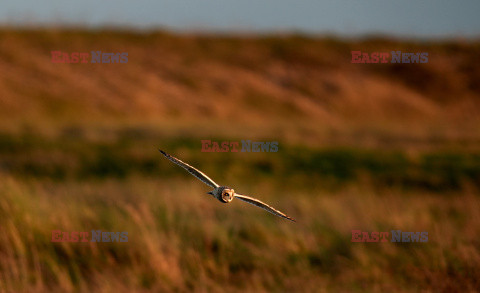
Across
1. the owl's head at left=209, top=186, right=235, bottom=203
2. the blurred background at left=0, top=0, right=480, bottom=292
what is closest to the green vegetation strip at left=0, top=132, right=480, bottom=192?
the blurred background at left=0, top=0, right=480, bottom=292

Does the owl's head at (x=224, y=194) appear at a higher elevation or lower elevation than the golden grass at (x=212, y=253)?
higher

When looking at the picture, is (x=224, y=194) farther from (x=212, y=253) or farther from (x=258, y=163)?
(x=258, y=163)

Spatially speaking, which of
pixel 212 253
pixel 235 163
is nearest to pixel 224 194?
pixel 212 253

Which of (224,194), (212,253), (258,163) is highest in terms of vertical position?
(258,163)

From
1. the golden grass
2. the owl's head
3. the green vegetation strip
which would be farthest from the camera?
the green vegetation strip

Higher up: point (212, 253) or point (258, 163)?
point (258, 163)

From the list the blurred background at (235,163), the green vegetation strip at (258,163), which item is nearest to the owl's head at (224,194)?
the blurred background at (235,163)

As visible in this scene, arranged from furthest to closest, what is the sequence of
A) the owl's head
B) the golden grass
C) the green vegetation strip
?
the green vegetation strip, the golden grass, the owl's head

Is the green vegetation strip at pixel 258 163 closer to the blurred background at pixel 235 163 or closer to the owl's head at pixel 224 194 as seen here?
the blurred background at pixel 235 163

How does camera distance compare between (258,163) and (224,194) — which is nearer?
(224,194)

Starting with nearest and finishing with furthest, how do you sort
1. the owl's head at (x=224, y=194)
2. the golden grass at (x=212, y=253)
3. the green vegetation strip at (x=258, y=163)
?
the owl's head at (x=224, y=194) → the golden grass at (x=212, y=253) → the green vegetation strip at (x=258, y=163)

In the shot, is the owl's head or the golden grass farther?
the golden grass

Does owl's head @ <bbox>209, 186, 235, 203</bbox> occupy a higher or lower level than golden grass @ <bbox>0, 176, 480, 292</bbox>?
higher

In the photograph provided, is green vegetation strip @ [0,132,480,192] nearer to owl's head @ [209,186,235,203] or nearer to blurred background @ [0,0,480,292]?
blurred background @ [0,0,480,292]
